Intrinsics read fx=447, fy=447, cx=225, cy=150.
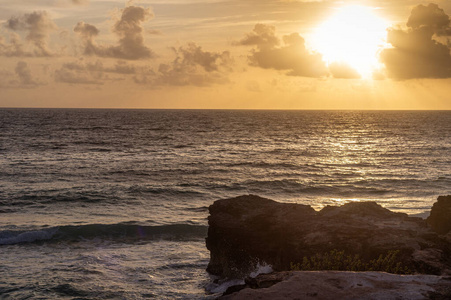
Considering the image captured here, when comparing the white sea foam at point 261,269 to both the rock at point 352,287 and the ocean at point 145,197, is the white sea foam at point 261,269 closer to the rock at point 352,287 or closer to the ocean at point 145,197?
the ocean at point 145,197

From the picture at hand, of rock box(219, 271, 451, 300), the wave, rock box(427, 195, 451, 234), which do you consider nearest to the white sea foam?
rock box(219, 271, 451, 300)

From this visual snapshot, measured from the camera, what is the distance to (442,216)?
55.8 ft

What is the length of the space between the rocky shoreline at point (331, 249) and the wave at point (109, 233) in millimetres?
6297

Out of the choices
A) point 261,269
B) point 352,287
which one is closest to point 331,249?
point 261,269

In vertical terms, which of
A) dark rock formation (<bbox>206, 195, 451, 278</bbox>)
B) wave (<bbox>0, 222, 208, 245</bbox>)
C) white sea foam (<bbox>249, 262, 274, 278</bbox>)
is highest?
dark rock formation (<bbox>206, 195, 451, 278</bbox>)

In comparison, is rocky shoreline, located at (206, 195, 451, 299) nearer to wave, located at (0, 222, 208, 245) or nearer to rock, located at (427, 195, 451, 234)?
rock, located at (427, 195, 451, 234)

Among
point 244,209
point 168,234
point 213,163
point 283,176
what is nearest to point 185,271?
point 244,209

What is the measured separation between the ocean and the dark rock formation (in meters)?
1.61

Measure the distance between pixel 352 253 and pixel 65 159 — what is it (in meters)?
43.7

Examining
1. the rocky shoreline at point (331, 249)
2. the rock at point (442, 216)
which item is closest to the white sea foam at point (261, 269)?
the rocky shoreline at point (331, 249)

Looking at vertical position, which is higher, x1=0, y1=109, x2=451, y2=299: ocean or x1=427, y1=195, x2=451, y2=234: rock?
x1=427, y1=195, x2=451, y2=234: rock

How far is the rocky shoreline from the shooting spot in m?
9.70

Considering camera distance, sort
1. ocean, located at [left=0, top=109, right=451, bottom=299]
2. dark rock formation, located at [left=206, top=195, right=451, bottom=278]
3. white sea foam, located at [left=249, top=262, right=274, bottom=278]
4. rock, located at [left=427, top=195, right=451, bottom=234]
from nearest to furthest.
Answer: dark rock formation, located at [left=206, top=195, right=451, bottom=278], white sea foam, located at [left=249, top=262, right=274, bottom=278], ocean, located at [left=0, top=109, right=451, bottom=299], rock, located at [left=427, top=195, right=451, bottom=234]

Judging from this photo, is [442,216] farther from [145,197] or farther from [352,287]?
[145,197]
